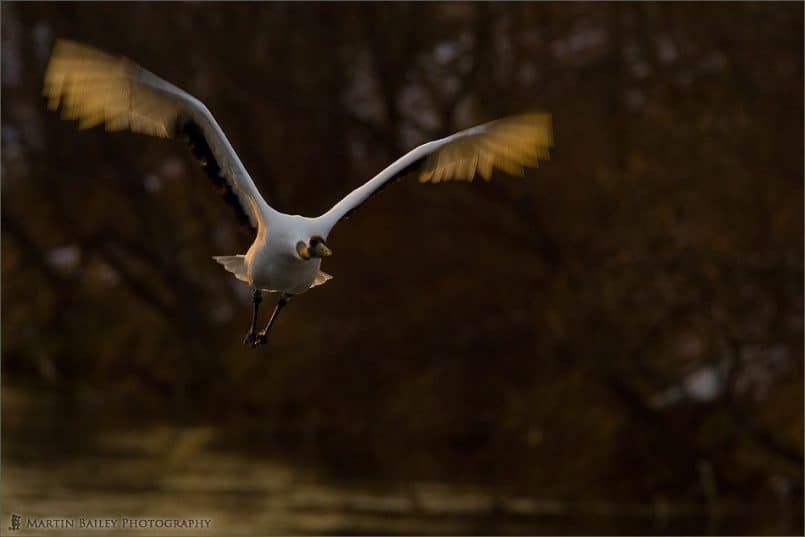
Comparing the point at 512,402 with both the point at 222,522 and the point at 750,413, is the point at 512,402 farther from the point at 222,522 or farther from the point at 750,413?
the point at 222,522

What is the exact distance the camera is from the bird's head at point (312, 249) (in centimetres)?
900

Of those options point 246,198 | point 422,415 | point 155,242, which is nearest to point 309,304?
point 422,415

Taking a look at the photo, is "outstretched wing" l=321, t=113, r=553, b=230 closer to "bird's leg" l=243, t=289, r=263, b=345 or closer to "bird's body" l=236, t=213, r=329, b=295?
"bird's leg" l=243, t=289, r=263, b=345

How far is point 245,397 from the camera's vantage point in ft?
68.7

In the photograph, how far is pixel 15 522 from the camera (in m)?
14.2

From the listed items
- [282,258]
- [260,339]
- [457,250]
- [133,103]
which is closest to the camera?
[282,258]

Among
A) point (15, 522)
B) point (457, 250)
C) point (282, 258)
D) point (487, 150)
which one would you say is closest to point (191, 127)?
point (282, 258)

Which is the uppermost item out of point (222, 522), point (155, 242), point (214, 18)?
point (214, 18)

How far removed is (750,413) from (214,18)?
1020cm

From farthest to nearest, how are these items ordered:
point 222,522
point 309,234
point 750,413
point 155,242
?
point 155,242, point 750,413, point 222,522, point 309,234

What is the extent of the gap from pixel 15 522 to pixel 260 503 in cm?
251

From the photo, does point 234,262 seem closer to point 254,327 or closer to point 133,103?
point 254,327

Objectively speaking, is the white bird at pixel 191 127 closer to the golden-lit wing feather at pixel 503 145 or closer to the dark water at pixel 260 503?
the golden-lit wing feather at pixel 503 145

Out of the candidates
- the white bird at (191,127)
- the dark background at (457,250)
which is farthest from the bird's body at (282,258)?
the dark background at (457,250)
